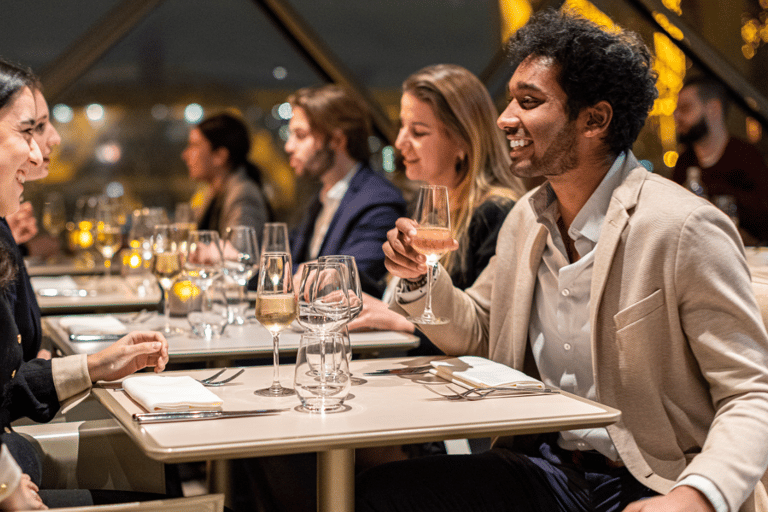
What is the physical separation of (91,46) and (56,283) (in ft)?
5.87

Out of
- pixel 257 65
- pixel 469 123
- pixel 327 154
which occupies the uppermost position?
pixel 257 65

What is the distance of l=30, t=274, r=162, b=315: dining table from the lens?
304 cm

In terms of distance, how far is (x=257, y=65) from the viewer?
17.3ft

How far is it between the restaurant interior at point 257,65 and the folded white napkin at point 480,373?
2.80 m

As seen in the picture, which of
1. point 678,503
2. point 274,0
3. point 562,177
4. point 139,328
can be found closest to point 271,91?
point 274,0

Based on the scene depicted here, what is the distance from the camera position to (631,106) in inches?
75.4

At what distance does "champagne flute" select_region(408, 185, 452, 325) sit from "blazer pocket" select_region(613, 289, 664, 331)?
37cm

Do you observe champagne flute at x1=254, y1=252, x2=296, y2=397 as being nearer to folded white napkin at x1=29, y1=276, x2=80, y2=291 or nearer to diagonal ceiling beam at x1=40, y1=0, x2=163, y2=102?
folded white napkin at x1=29, y1=276, x2=80, y2=291

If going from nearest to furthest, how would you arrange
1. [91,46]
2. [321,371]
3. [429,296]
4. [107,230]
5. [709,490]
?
[709,490] < [321,371] < [429,296] < [107,230] < [91,46]

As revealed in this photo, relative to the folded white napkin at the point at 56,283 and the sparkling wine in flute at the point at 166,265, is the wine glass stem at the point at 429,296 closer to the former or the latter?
the sparkling wine in flute at the point at 166,265

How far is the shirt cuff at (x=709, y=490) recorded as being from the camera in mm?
1398

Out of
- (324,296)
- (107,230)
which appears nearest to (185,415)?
(324,296)

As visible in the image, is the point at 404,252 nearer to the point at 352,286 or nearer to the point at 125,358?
the point at 352,286

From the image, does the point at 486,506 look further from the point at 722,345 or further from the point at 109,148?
the point at 109,148
